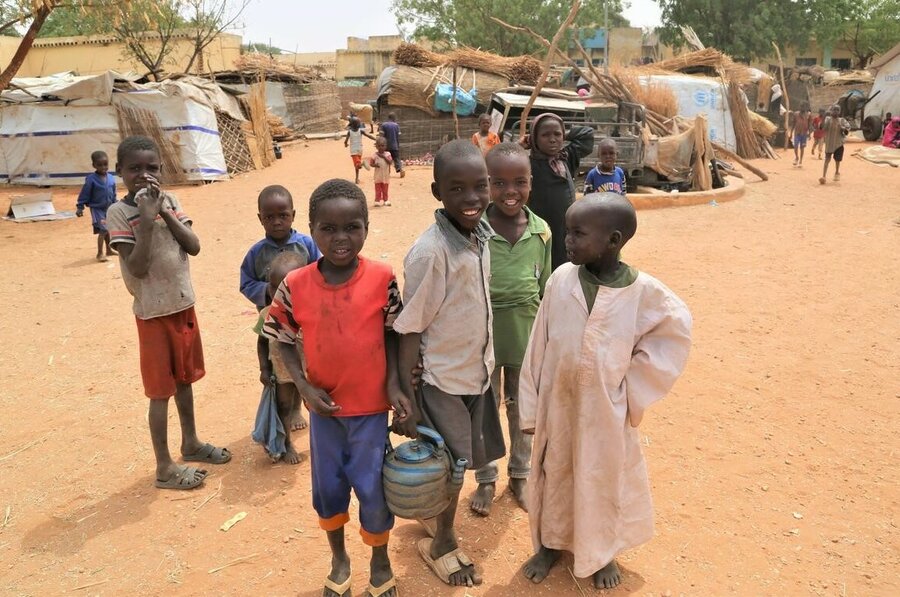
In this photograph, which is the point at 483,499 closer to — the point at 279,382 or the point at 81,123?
the point at 279,382

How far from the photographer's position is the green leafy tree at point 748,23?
27906 millimetres

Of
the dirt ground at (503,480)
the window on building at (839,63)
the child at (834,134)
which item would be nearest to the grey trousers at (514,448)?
the dirt ground at (503,480)

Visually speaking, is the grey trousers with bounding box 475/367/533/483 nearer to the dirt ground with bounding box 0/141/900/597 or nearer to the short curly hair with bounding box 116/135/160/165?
the dirt ground with bounding box 0/141/900/597

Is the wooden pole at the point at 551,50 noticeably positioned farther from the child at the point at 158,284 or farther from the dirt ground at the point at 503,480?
the child at the point at 158,284

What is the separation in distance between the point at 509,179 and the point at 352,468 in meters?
1.26

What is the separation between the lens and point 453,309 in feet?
7.20

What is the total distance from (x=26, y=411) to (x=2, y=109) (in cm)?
1262

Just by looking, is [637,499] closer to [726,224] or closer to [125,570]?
[125,570]

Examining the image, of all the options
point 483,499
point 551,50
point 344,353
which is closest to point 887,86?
point 551,50

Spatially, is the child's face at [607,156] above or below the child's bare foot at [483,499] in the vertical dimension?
above

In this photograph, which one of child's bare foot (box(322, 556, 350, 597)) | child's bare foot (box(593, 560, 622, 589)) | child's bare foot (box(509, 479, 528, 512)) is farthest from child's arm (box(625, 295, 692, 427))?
child's bare foot (box(322, 556, 350, 597))

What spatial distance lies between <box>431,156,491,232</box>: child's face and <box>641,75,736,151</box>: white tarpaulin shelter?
1453cm

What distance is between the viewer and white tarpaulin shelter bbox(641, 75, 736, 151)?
1542cm

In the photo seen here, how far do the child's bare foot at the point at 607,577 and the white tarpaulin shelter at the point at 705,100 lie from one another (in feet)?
48.3
